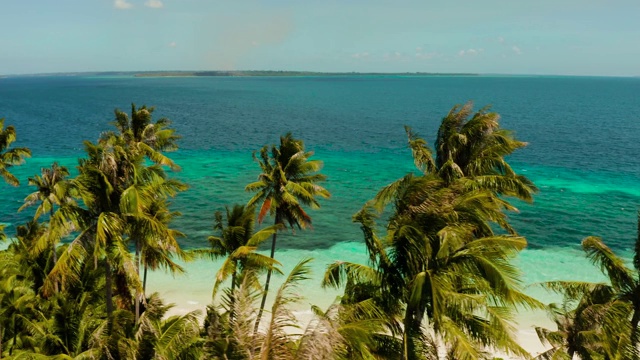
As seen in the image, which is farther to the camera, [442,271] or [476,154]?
[476,154]

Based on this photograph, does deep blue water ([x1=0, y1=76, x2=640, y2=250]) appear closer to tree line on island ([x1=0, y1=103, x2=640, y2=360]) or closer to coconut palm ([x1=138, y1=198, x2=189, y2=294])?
tree line on island ([x1=0, y1=103, x2=640, y2=360])

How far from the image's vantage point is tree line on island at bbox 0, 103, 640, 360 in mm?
9805

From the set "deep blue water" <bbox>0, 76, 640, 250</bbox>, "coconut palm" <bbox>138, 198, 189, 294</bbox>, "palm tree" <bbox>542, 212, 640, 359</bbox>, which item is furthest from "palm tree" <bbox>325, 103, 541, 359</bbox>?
"deep blue water" <bbox>0, 76, 640, 250</bbox>

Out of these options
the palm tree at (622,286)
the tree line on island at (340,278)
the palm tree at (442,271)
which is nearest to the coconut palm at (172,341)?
the tree line on island at (340,278)

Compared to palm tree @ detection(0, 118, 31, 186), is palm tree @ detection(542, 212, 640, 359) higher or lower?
lower

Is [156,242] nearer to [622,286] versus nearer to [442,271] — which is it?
[442,271]

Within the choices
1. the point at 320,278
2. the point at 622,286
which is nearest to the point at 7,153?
the point at 320,278

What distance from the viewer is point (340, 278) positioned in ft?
50.0

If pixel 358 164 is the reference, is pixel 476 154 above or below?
above

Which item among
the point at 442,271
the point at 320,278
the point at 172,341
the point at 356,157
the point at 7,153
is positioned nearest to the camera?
the point at 442,271

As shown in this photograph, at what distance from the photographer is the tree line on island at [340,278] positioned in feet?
32.2

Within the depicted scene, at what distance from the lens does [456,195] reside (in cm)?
1240

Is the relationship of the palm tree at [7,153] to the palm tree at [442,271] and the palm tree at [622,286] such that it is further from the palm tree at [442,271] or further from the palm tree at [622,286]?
the palm tree at [622,286]

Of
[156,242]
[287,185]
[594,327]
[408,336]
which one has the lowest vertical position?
[594,327]
